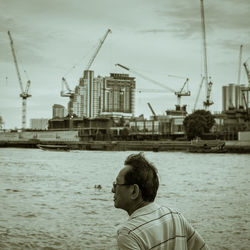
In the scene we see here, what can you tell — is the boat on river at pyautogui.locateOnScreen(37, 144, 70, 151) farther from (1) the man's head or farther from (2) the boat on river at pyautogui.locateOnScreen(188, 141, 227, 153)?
(1) the man's head

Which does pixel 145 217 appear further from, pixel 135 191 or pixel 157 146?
pixel 157 146

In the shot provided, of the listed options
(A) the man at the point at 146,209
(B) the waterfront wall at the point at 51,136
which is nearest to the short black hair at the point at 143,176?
(A) the man at the point at 146,209

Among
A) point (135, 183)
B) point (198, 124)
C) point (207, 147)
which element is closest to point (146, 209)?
point (135, 183)

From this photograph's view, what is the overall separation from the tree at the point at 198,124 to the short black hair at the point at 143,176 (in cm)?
11318

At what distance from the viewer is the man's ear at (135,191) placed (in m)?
3.04

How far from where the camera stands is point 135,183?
3029 millimetres

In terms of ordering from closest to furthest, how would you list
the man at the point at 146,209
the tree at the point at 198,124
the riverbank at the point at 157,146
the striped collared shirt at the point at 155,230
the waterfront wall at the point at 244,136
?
the striped collared shirt at the point at 155,230 < the man at the point at 146,209 < the riverbank at the point at 157,146 < the waterfront wall at the point at 244,136 < the tree at the point at 198,124

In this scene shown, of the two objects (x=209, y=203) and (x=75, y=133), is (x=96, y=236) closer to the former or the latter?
(x=209, y=203)

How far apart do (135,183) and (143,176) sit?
0.24 feet

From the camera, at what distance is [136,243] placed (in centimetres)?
285

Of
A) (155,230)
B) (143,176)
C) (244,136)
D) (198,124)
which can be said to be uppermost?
(198,124)

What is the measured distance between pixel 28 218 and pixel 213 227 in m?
6.56

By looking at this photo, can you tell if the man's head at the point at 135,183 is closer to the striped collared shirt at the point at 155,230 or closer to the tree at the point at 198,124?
the striped collared shirt at the point at 155,230

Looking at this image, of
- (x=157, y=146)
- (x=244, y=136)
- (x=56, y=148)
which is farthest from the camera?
(x=56, y=148)
